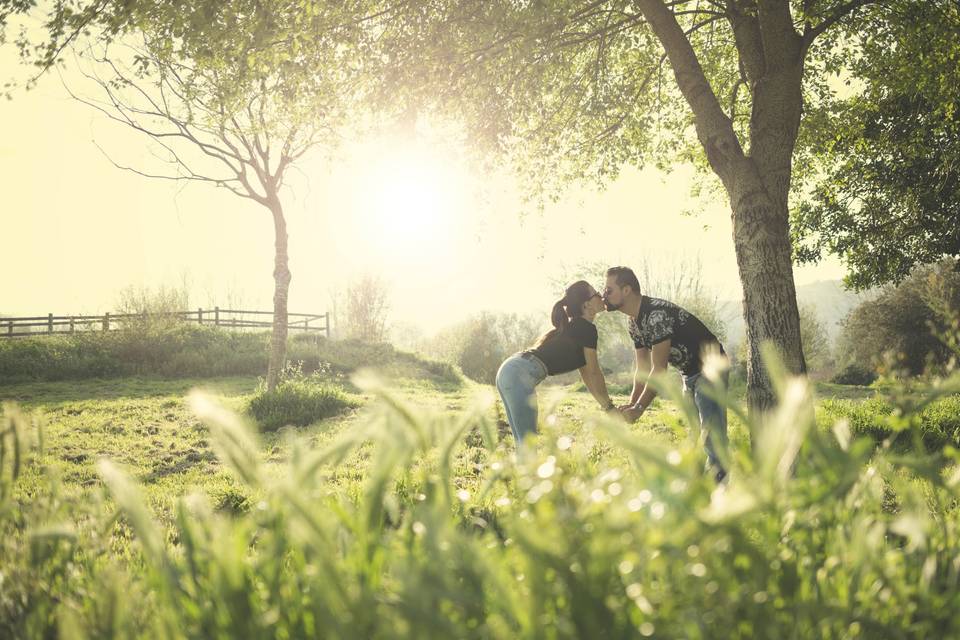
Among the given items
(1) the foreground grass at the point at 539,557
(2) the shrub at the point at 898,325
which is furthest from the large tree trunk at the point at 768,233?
(2) the shrub at the point at 898,325

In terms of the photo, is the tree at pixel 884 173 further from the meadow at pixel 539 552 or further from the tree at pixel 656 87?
the meadow at pixel 539 552

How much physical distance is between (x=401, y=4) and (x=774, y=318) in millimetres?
5928

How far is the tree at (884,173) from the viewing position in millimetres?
8898

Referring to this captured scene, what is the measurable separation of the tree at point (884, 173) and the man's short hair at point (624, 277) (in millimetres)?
5883

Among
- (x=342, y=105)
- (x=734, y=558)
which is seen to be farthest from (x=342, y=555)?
(x=342, y=105)

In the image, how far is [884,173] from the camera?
44.0 feet

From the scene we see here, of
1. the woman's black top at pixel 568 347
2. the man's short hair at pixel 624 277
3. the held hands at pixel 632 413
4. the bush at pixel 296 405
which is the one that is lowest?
the bush at pixel 296 405

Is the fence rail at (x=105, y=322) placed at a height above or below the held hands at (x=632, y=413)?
above

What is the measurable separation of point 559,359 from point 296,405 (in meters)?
8.74

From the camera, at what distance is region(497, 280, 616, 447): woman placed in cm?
566

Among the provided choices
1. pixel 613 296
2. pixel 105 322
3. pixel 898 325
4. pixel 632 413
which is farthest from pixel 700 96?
pixel 898 325

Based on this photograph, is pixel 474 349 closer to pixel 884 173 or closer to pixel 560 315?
pixel 884 173

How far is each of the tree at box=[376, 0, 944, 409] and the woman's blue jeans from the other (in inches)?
97.3

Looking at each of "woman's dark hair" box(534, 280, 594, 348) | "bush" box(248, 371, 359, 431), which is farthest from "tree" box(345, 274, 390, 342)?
"woman's dark hair" box(534, 280, 594, 348)
